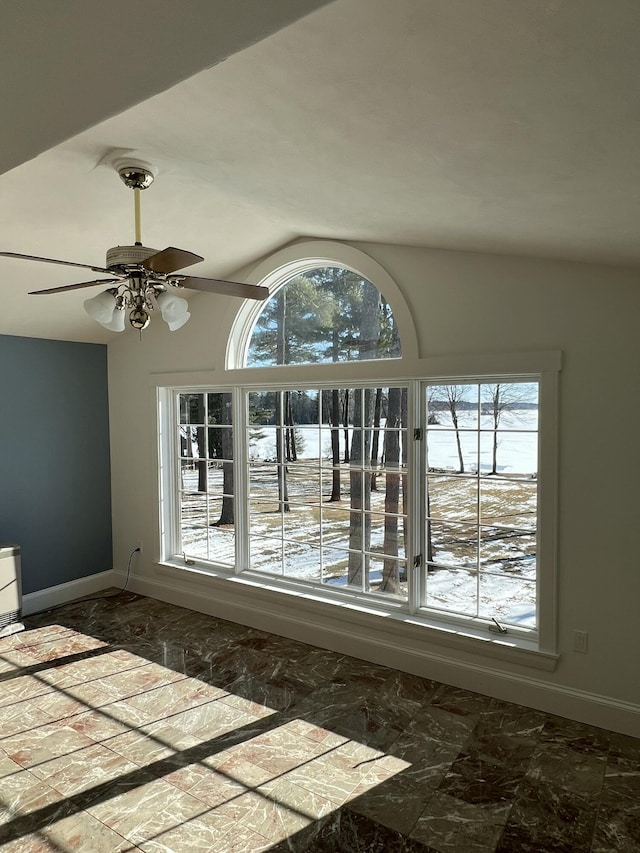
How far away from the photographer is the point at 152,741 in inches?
120

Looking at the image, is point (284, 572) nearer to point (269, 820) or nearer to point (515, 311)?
point (269, 820)

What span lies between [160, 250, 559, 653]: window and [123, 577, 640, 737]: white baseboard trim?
19cm

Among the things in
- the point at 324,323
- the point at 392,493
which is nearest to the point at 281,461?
the point at 392,493

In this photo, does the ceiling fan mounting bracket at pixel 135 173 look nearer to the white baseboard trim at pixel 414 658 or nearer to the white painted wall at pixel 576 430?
the white painted wall at pixel 576 430

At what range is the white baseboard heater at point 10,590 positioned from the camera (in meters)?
4.41

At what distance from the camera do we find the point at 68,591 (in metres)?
5.17

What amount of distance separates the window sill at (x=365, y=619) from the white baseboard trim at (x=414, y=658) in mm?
11

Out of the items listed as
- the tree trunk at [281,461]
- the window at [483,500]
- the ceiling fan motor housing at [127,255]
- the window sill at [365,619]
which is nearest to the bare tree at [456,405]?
the window at [483,500]

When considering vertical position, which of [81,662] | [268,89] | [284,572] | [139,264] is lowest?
[81,662]

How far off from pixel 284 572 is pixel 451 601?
1.40 meters

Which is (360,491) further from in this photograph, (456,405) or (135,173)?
(135,173)

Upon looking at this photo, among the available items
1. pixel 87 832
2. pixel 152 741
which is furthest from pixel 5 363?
pixel 87 832

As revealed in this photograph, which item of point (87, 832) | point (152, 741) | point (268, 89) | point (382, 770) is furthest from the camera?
point (152, 741)

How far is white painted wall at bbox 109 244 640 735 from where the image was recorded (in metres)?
3.02
